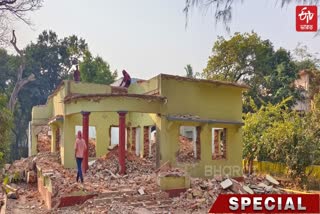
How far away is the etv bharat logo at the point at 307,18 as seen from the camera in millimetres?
5305

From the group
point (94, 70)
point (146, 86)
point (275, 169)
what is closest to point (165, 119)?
point (146, 86)

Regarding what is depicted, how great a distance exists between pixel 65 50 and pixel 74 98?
27982mm

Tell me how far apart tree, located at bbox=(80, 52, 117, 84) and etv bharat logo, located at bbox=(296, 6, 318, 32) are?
33.5 meters

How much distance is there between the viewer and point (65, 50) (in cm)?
4347

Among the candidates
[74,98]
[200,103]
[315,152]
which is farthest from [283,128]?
[74,98]

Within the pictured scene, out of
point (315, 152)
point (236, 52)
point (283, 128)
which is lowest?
point (315, 152)

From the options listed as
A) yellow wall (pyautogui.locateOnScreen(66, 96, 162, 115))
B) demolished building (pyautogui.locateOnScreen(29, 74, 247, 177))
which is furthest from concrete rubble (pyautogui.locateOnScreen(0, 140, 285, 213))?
yellow wall (pyautogui.locateOnScreen(66, 96, 162, 115))

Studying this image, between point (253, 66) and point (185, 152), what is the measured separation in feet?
53.9

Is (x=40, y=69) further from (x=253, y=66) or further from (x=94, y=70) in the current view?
(x=253, y=66)

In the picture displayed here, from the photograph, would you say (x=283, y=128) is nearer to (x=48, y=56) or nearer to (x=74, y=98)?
(x=74, y=98)

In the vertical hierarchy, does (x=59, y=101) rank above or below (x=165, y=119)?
above

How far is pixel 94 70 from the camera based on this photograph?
38.8 m

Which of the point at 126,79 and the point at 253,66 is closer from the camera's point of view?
the point at 126,79

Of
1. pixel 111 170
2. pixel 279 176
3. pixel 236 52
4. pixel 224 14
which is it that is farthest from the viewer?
pixel 236 52
